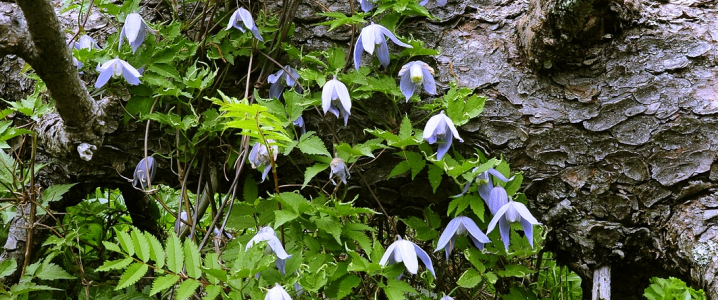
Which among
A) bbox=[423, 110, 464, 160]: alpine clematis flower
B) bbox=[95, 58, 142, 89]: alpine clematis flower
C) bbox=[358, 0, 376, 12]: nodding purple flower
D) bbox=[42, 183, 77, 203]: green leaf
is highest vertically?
bbox=[358, 0, 376, 12]: nodding purple flower

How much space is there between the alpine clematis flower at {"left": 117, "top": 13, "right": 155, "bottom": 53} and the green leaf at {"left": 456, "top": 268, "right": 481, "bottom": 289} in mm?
965

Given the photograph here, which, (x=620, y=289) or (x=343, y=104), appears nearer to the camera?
(x=343, y=104)

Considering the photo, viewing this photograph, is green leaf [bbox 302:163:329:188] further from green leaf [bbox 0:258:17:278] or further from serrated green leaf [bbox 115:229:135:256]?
green leaf [bbox 0:258:17:278]

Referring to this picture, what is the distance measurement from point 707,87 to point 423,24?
0.71 metres

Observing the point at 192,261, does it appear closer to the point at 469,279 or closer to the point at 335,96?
the point at 335,96

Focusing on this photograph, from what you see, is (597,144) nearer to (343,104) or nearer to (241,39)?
(343,104)

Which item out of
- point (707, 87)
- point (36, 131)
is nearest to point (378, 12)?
point (707, 87)

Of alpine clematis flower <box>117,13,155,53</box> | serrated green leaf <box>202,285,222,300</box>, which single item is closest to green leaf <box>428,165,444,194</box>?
serrated green leaf <box>202,285,222,300</box>

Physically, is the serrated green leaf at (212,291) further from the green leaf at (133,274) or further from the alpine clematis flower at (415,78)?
the alpine clematis flower at (415,78)

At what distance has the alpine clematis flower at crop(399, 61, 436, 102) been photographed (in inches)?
53.2

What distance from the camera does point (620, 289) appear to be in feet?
5.31

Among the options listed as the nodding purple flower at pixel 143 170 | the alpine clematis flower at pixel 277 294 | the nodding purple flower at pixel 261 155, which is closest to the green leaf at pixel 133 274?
the alpine clematis flower at pixel 277 294

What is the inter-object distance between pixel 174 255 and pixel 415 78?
2.14ft

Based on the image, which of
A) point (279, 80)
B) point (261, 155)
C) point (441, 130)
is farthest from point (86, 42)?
point (441, 130)
